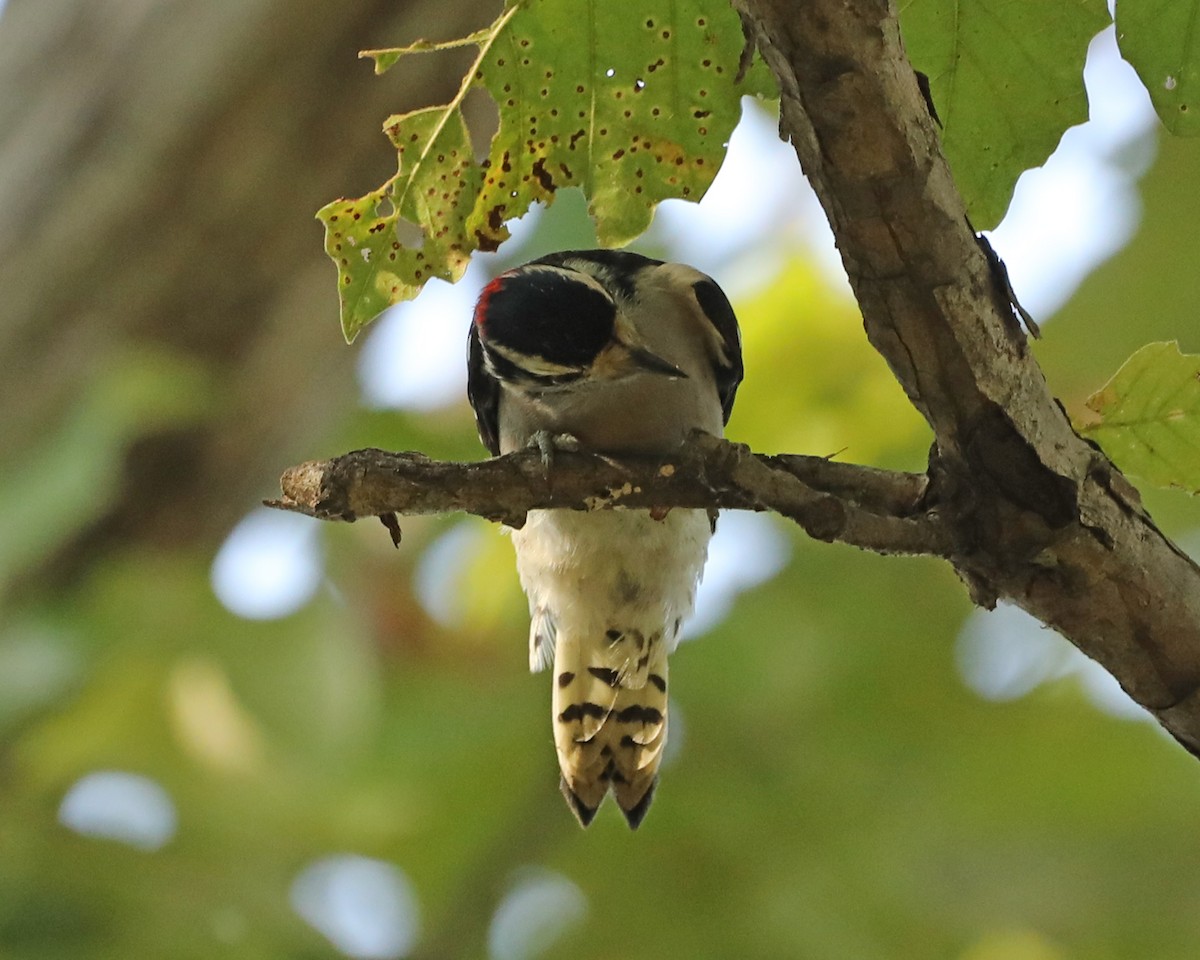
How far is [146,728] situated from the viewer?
14.0 feet

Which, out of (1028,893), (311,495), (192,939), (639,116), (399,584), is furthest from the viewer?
(399,584)

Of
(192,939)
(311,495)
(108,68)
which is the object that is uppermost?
(311,495)

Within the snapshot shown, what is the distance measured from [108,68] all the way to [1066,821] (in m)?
4.15

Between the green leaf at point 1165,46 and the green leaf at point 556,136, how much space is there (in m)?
0.50

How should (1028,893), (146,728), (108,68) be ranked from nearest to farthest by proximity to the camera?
(146,728), (108,68), (1028,893)

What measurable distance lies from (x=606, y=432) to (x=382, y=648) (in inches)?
104

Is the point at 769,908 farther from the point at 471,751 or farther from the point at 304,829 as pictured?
the point at 304,829

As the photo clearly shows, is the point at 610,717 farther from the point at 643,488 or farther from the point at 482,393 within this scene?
the point at 643,488

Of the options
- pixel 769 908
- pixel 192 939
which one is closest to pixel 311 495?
pixel 192 939

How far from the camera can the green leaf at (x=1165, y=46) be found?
186cm

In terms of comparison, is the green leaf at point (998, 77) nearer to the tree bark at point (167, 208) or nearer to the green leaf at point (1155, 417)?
the green leaf at point (1155, 417)

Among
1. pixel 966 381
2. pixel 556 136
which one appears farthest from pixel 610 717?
pixel 966 381

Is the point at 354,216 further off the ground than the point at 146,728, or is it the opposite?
the point at 354,216

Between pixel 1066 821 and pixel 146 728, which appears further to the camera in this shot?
pixel 1066 821
